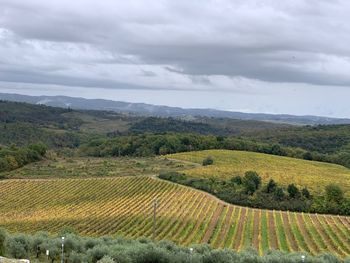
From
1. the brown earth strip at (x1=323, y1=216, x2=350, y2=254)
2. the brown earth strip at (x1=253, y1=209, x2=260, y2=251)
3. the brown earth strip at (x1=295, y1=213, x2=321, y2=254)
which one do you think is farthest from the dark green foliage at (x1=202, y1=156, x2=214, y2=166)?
the brown earth strip at (x1=323, y1=216, x2=350, y2=254)

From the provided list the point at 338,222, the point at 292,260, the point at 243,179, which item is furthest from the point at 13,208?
the point at 292,260

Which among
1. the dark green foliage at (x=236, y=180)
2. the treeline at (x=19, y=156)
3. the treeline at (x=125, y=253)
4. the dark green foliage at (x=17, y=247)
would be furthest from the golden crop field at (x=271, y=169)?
the dark green foliage at (x=17, y=247)

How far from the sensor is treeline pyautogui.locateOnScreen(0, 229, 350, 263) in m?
37.0

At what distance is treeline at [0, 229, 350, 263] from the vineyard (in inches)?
574

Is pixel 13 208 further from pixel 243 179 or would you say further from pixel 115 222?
pixel 243 179

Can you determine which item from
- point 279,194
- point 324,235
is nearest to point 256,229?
point 324,235

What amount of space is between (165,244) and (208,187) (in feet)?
175

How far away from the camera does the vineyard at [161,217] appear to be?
200 feet

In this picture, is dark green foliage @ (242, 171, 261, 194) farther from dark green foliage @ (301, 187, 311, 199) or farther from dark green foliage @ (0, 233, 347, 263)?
dark green foliage @ (0, 233, 347, 263)

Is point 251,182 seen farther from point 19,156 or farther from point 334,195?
point 19,156

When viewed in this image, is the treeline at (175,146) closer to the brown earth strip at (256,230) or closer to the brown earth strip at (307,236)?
the brown earth strip at (256,230)

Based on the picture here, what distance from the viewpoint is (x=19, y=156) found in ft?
439

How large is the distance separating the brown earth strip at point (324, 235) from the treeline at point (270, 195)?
504cm

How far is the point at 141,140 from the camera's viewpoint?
166500 millimetres
